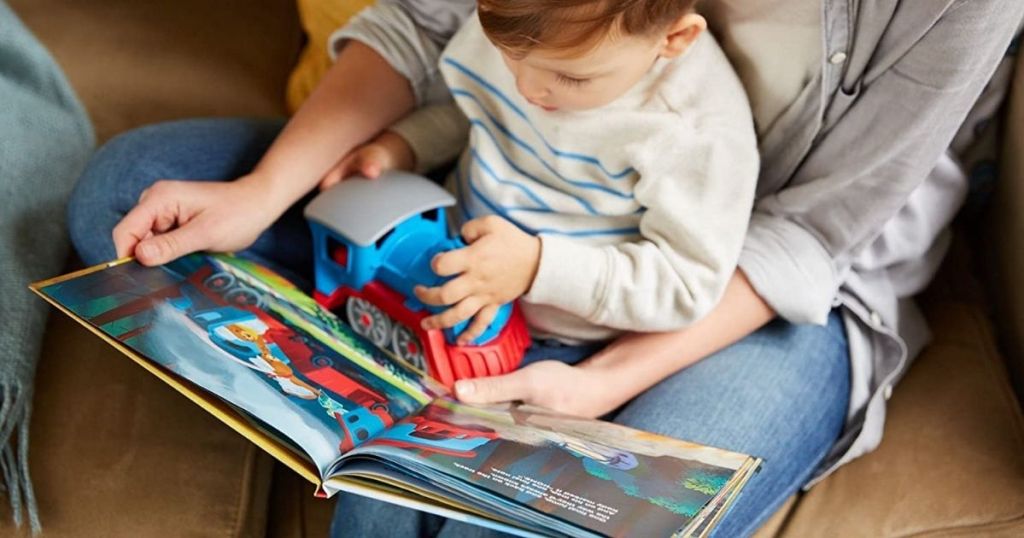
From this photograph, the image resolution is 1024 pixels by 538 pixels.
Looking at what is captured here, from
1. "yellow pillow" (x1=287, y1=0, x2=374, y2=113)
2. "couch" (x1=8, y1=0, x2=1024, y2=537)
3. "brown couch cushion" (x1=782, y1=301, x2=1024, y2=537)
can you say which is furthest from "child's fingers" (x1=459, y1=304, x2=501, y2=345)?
"yellow pillow" (x1=287, y1=0, x2=374, y2=113)

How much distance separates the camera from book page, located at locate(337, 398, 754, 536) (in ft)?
2.14

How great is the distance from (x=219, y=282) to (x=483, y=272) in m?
0.22

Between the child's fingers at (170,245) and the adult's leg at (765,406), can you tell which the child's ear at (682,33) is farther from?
the child's fingers at (170,245)

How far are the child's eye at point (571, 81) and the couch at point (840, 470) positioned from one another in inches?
15.5

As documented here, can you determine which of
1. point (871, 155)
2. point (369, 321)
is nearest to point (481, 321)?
point (369, 321)

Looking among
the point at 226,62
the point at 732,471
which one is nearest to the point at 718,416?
the point at 732,471

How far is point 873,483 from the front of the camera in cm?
90

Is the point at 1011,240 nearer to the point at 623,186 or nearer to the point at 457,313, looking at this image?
the point at 623,186

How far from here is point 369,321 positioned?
920 mm

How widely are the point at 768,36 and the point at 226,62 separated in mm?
719

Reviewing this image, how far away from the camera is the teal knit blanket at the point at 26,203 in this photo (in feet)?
2.82

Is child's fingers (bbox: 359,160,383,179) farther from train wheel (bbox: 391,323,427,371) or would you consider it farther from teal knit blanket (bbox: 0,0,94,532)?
teal knit blanket (bbox: 0,0,94,532)

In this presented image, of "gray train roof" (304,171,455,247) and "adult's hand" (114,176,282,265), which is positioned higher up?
"adult's hand" (114,176,282,265)

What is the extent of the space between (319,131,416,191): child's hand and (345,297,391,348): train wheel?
12cm
